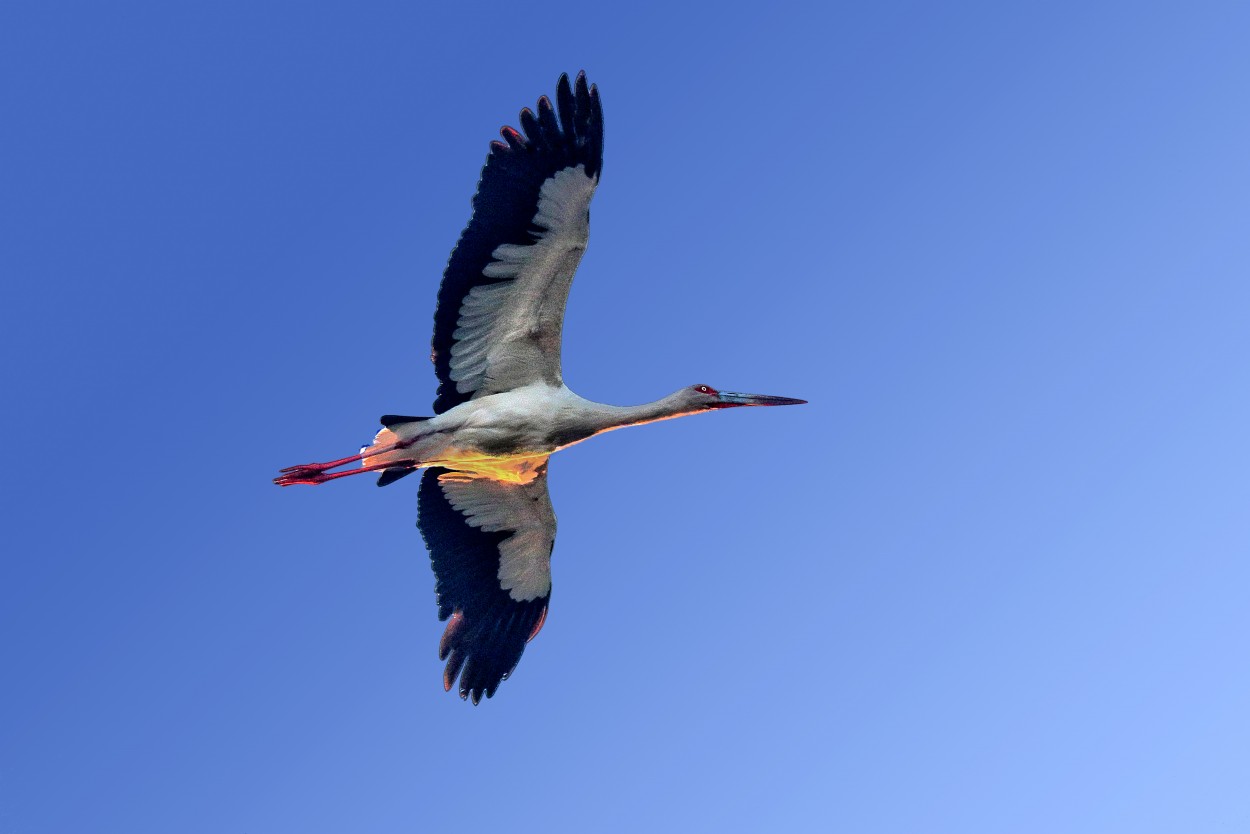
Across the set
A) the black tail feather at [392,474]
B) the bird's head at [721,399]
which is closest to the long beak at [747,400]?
the bird's head at [721,399]

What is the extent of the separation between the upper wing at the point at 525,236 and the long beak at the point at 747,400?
1.86 m

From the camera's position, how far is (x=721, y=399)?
1638cm

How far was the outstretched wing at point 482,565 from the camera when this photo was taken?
658 inches

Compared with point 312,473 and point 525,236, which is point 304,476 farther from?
point 525,236

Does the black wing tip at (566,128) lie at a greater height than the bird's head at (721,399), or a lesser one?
greater

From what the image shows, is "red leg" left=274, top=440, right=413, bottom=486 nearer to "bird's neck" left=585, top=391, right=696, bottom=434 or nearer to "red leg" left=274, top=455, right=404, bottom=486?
"red leg" left=274, top=455, right=404, bottom=486

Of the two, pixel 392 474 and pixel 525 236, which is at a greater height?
pixel 525 236

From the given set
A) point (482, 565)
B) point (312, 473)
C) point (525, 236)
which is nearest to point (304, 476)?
point (312, 473)

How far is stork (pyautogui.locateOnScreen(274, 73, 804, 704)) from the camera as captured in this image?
14.9 m

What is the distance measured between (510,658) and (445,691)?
0.76m

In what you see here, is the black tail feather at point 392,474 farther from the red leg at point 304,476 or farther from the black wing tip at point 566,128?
the black wing tip at point 566,128

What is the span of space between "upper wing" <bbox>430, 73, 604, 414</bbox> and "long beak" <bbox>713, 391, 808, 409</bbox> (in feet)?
6.11

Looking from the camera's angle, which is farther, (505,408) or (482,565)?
(482,565)

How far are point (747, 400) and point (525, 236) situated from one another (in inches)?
119
